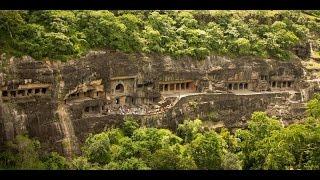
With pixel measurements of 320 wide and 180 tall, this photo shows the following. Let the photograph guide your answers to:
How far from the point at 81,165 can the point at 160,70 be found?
6.70 metres

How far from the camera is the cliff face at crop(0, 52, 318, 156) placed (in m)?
18.9

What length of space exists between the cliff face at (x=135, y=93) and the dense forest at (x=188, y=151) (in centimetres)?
73

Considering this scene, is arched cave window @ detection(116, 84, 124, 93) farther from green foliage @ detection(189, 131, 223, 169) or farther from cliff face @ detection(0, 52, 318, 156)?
green foliage @ detection(189, 131, 223, 169)

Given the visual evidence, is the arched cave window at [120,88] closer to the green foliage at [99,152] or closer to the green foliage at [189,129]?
the green foliage at [189,129]

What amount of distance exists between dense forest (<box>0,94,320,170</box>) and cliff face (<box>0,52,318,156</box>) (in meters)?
0.73

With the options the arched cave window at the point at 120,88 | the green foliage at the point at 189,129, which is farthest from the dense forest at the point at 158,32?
the green foliage at the point at 189,129

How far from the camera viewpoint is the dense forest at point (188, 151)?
16.4 m

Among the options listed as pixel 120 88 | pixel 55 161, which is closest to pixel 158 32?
pixel 120 88

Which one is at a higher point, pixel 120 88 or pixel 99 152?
pixel 120 88

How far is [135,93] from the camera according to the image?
22594mm

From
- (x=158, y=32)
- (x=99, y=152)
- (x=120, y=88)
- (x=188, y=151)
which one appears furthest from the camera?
(x=158, y=32)

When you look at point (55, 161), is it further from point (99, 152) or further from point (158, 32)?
point (158, 32)

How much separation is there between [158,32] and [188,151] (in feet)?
23.2

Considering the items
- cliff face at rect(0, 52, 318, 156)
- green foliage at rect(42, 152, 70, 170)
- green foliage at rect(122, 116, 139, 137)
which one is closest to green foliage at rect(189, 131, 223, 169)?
green foliage at rect(122, 116, 139, 137)
